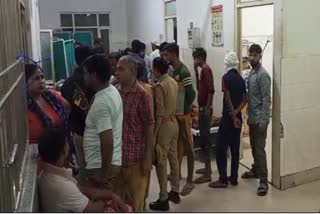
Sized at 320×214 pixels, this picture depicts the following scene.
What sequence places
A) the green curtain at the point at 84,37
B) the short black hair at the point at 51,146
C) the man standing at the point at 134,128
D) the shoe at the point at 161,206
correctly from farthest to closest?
the green curtain at the point at 84,37, the shoe at the point at 161,206, the man standing at the point at 134,128, the short black hair at the point at 51,146

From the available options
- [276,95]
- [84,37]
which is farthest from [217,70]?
[84,37]

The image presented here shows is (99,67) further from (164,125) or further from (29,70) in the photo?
(164,125)

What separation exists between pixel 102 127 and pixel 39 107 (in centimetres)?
47

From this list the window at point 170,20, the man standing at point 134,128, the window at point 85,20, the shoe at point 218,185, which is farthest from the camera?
the window at point 85,20

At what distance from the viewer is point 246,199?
376cm

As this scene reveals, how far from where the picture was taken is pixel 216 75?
5340 mm

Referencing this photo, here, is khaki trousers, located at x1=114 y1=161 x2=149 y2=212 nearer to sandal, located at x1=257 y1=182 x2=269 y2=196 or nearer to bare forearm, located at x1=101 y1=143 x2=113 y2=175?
bare forearm, located at x1=101 y1=143 x2=113 y2=175

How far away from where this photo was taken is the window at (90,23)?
1195 cm

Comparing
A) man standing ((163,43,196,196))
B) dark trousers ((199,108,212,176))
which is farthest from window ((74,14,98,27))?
man standing ((163,43,196,196))

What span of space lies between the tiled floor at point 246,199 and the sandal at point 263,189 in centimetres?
5

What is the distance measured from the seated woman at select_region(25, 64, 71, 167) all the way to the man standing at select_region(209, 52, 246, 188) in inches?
71.0

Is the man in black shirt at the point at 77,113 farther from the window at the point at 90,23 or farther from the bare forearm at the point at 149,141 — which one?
the window at the point at 90,23

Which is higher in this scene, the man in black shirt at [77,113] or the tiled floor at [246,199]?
the man in black shirt at [77,113]

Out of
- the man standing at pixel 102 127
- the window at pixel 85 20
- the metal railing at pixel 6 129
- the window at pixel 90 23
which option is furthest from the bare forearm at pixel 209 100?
the window at pixel 85 20
